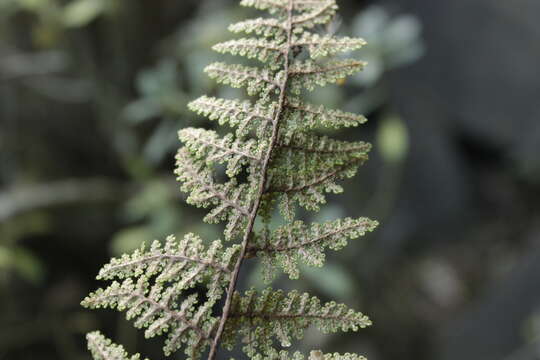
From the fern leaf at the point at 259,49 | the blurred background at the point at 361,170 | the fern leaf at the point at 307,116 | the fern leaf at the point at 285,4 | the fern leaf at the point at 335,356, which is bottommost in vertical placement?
the fern leaf at the point at 335,356

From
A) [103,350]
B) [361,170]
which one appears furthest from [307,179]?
[361,170]

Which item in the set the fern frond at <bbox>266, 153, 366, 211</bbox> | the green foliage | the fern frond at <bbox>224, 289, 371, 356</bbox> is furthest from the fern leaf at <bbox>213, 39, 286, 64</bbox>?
the fern frond at <bbox>224, 289, 371, 356</bbox>

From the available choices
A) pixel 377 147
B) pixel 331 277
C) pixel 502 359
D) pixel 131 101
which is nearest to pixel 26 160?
pixel 131 101

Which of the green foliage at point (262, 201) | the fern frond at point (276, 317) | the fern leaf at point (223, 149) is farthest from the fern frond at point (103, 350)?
the fern leaf at point (223, 149)

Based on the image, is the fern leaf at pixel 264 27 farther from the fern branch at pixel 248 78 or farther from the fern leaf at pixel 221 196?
the fern leaf at pixel 221 196

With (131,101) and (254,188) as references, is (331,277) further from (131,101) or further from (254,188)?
(254,188)

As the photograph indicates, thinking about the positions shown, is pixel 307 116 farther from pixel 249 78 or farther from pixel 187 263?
pixel 187 263
